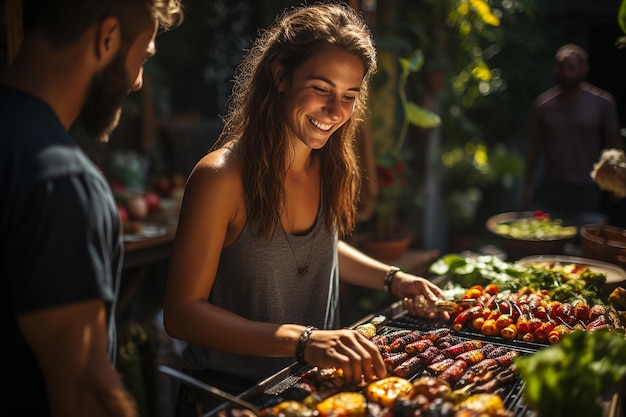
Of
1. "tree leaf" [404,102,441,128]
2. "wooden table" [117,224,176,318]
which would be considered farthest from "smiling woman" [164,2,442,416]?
"wooden table" [117,224,176,318]

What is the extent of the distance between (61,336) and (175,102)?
9.73 metres

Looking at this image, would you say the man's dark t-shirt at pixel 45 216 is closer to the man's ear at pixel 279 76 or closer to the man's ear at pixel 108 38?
the man's ear at pixel 108 38

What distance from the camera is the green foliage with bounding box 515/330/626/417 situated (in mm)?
1795

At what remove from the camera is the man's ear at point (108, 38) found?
1.64m

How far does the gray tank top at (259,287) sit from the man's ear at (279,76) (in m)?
0.62

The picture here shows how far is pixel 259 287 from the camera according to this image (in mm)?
2639

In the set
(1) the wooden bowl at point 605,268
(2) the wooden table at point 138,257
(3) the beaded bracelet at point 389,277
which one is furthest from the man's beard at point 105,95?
(2) the wooden table at point 138,257

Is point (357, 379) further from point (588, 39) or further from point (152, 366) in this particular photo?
point (588, 39)

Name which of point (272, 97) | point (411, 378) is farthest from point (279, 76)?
point (411, 378)

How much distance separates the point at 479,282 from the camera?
12.1 feet

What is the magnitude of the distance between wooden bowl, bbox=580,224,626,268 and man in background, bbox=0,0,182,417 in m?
3.06

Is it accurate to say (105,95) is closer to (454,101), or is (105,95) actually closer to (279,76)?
(279,76)

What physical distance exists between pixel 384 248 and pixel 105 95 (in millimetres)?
4456

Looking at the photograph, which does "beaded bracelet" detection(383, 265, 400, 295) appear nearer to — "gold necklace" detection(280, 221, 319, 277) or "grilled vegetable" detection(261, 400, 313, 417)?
"gold necklace" detection(280, 221, 319, 277)
